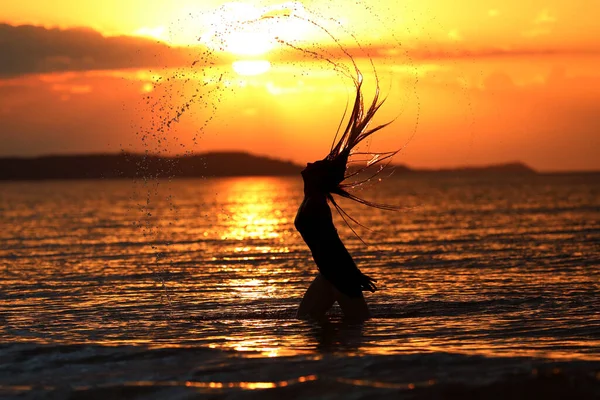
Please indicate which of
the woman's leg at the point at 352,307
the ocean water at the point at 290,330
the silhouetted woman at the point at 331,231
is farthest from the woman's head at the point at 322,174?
the ocean water at the point at 290,330

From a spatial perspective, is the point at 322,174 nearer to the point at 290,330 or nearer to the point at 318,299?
the point at 318,299

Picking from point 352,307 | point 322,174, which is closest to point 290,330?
point 352,307

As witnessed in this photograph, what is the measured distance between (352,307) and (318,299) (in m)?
0.46

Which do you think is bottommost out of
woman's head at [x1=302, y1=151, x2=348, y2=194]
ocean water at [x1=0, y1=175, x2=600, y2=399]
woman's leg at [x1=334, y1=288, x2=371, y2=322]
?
ocean water at [x1=0, y1=175, x2=600, y2=399]

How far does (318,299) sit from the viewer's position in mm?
11891

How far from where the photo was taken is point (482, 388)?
7781 mm

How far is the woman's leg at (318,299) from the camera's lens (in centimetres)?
1176

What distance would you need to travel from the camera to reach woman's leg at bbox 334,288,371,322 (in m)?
11.7

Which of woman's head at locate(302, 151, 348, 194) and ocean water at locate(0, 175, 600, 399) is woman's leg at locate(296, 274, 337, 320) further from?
woman's head at locate(302, 151, 348, 194)

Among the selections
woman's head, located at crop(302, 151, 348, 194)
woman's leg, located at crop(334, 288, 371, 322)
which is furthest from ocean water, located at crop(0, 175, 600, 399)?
woman's head, located at crop(302, 151, 348, 194)

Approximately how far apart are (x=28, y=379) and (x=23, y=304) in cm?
698

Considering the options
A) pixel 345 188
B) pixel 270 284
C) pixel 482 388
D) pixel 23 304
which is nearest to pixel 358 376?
pixel 482 388

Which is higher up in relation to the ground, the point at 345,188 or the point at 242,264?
the point at 345,188

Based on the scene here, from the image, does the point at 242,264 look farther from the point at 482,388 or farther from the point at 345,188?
the point at 482,388
